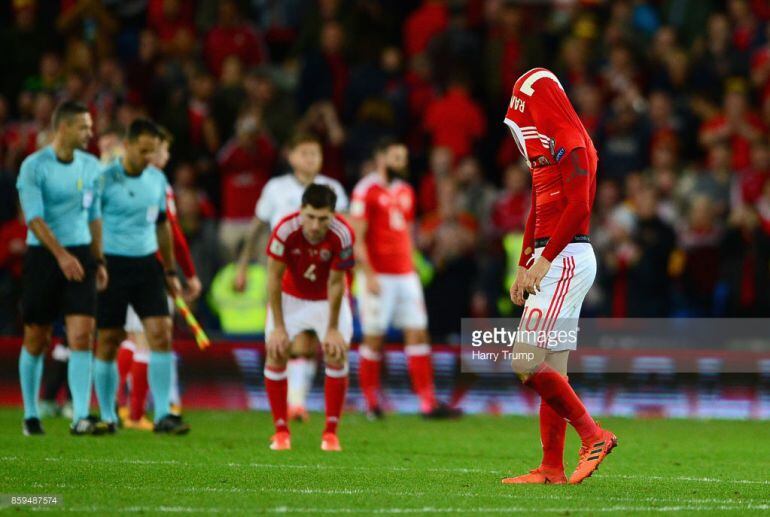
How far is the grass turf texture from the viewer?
7.48m

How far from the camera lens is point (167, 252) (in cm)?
1212

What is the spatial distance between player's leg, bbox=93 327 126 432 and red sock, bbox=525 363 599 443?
4492mm

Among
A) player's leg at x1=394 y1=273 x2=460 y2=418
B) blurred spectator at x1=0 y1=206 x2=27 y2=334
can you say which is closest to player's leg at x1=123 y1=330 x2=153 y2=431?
player's leg at x1=394 y1=273 x2=460 y2=418

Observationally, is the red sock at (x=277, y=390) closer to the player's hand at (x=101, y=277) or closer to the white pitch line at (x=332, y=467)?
the white pitch line at (x=332, y=467)

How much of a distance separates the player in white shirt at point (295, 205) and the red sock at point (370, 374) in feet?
1.87

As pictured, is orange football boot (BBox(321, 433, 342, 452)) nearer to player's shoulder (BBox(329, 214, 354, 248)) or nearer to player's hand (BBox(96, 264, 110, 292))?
player's shoulder (BBox(329, 214, 354, 248))

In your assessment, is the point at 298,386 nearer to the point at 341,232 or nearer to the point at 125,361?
the point at 125,361

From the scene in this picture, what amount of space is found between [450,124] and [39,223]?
8.66 m

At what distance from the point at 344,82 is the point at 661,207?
15.5 ft

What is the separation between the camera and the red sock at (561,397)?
327 inches

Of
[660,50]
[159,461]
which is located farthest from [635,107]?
[159,461]

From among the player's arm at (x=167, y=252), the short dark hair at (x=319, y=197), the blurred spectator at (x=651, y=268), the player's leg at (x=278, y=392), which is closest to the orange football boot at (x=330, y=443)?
the player's leg at (x=278, y=392)

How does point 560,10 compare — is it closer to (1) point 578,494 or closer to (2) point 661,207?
(2) point 661,207

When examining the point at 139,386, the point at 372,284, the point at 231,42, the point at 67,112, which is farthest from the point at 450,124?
the point at 67,112
